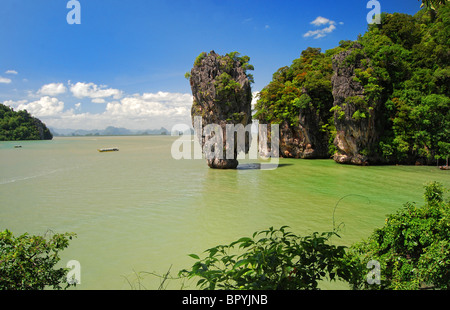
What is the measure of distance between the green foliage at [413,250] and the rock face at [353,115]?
60.2ft

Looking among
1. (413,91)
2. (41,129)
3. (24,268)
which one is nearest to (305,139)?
(413,91)

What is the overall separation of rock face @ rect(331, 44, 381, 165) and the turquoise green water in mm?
3168

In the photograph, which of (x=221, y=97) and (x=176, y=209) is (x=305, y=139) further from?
(x=176, y=209)

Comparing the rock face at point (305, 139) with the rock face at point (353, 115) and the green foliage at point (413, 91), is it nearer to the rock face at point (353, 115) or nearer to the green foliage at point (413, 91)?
the rock face at point (353, 115)

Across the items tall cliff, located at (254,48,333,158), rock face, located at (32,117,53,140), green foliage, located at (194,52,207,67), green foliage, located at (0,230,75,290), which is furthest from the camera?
rock face, located at (32,117,53,140)

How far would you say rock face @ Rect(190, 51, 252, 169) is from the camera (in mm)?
19359

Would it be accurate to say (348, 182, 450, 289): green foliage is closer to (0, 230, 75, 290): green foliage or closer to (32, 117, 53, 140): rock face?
(0, 230, 75, 290): green foliage

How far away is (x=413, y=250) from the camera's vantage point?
10.9ft

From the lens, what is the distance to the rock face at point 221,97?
63.5ft

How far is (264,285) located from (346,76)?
2278cm

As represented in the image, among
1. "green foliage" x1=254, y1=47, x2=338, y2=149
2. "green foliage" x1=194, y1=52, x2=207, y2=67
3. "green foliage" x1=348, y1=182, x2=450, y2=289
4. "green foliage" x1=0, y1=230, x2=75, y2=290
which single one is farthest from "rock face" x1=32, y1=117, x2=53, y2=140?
"green foliage" x1=348, y1=182, x2=450, y2=289
